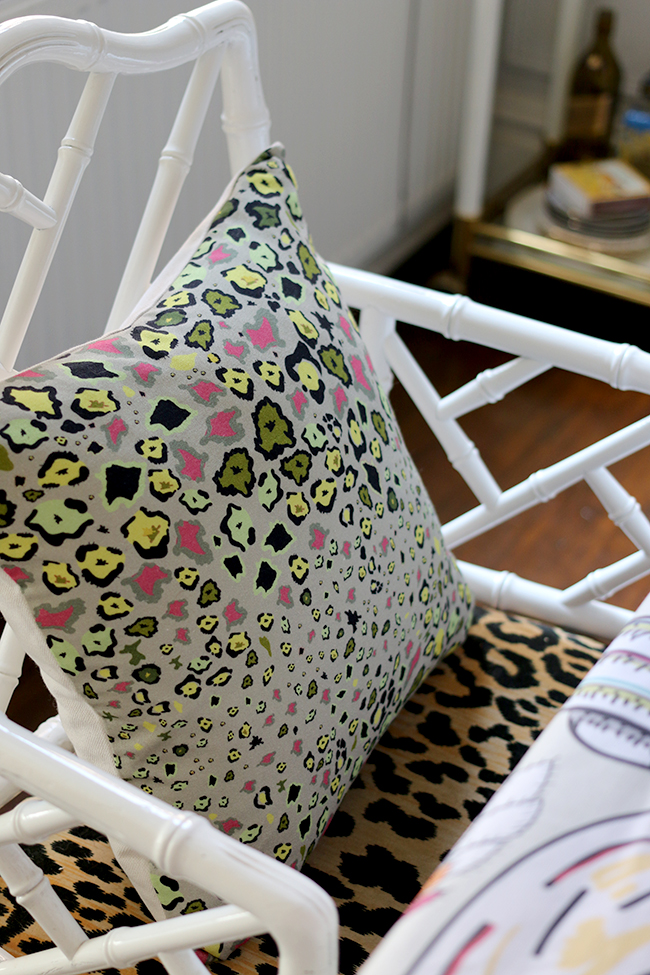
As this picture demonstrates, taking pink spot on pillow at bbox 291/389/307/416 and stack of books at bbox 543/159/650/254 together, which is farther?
stack of books at bbox 543/159/650/254

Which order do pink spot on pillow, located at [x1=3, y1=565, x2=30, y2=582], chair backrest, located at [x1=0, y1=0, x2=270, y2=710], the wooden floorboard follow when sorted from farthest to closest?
the wooden floorboard < chair backrest, located at [x1=0, y1=0, x2=270, y2=710] < pink spot on pillow, located at [x1=3, y1=565, x2=30, y2=582]

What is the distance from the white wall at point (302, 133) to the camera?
43.4 inches

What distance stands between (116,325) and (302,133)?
2.93 feet

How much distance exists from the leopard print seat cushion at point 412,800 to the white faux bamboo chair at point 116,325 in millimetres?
74

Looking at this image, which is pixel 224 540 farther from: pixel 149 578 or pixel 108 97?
pixel 108 97

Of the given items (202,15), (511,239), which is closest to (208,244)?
(202,15)

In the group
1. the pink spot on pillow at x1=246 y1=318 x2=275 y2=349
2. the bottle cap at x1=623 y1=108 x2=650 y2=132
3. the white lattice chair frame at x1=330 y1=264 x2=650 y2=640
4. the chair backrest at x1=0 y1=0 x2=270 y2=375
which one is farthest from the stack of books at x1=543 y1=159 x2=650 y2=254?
the pink spot on pillow at x1=246 y1=318 x2=275 y2=349

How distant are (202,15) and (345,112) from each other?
3.12ft

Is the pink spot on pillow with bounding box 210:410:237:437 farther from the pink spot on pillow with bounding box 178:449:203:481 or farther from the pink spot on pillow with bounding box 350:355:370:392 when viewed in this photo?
Answer: the pink spot on pillow with bounding box 350:355:370:392

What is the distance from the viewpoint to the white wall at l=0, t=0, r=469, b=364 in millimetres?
1104

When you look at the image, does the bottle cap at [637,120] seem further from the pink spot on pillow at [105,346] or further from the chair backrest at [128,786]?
the pink spot on pillow at [105,346]

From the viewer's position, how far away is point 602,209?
1.88m

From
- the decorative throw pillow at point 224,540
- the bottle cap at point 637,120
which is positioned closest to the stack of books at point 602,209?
the bottle cap at point 637,120

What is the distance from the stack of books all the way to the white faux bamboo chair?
41.9 inches
